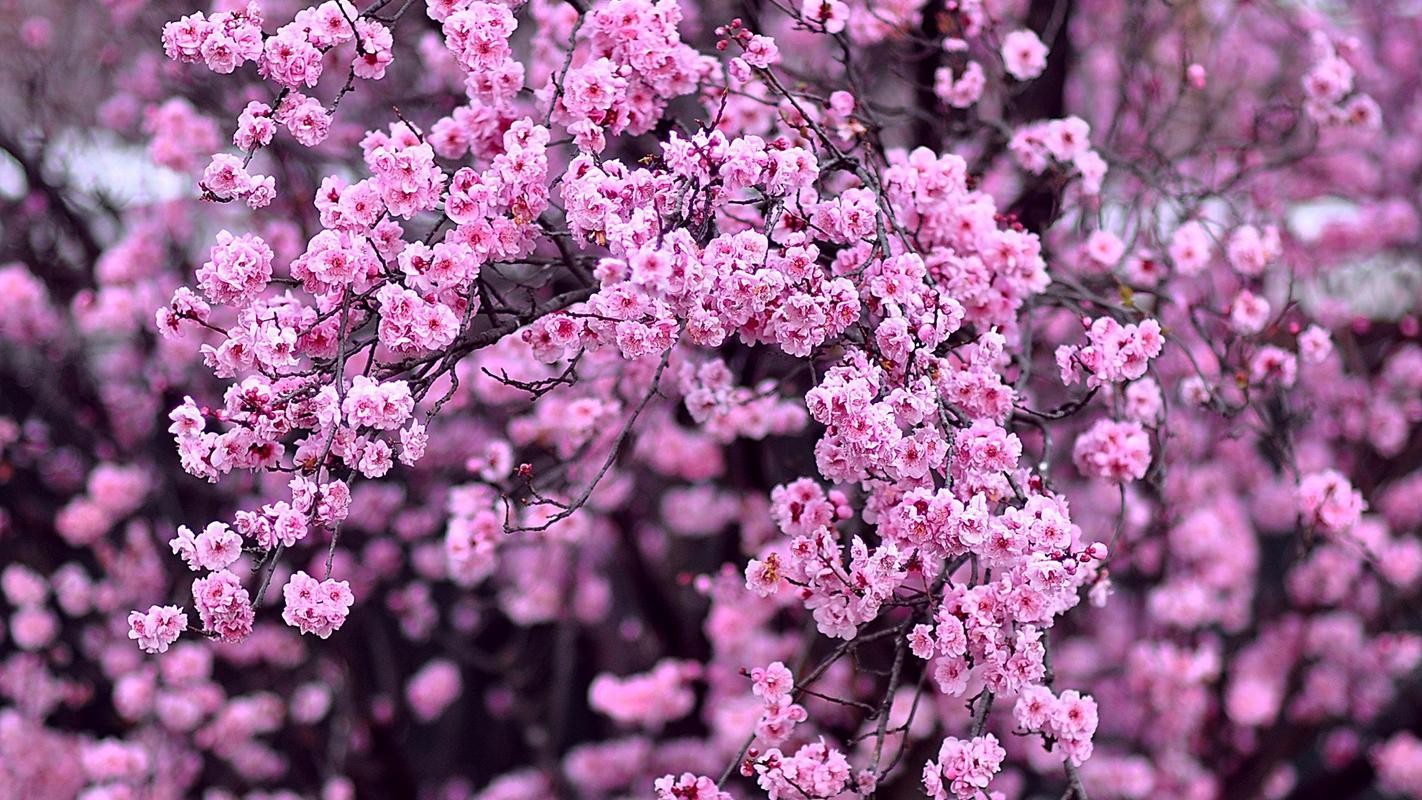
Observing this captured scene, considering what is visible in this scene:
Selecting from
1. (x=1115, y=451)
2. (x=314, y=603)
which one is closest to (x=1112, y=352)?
(x=1115, y=451)

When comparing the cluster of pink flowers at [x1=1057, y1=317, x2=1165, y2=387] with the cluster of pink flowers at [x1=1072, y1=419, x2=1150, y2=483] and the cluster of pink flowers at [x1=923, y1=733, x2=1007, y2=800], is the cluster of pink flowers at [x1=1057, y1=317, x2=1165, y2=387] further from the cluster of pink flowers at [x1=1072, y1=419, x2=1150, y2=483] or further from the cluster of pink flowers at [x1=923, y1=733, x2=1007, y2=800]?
the cluster of pink flowers at [x1=923, y1=733, x2=1007, y2=800]

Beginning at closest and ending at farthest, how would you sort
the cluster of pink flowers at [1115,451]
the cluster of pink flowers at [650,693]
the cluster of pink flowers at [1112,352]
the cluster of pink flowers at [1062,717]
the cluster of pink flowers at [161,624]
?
the cluster of pink flowers at [161,624]
the cluster of pink flowers at [1062,717]
the cluster of pink flowers at [1112,352]
the cluster of pink flowers at [1115,451]
the cluster of pink flowers at [650,693]

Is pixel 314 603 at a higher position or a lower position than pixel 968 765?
higher

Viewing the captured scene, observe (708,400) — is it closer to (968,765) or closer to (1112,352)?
(1112,352)

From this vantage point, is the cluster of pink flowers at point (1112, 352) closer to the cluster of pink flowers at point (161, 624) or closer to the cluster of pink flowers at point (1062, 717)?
the cluster of pink flowers at point (1062, 717)

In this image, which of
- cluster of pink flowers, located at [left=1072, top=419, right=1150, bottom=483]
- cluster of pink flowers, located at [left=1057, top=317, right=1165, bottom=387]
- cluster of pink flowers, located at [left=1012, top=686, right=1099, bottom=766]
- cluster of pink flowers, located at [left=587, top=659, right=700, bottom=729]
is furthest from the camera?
cluster of pink flowers, located at [left=587, top=659, right=700, bottom=729]

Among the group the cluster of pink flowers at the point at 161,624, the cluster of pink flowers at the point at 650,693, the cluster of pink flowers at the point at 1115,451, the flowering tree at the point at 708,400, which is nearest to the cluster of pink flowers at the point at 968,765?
the flowering tree at the point at 708,400

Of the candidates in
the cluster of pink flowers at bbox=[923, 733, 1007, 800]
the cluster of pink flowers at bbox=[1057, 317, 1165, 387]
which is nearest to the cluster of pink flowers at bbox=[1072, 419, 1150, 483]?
the cluster of pink flowers at bbox=[1057, 317, 1165, 387]

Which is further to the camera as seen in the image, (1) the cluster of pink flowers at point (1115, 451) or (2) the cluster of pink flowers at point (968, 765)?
(1) the cluster of pink flowers at point (1115, 451)
